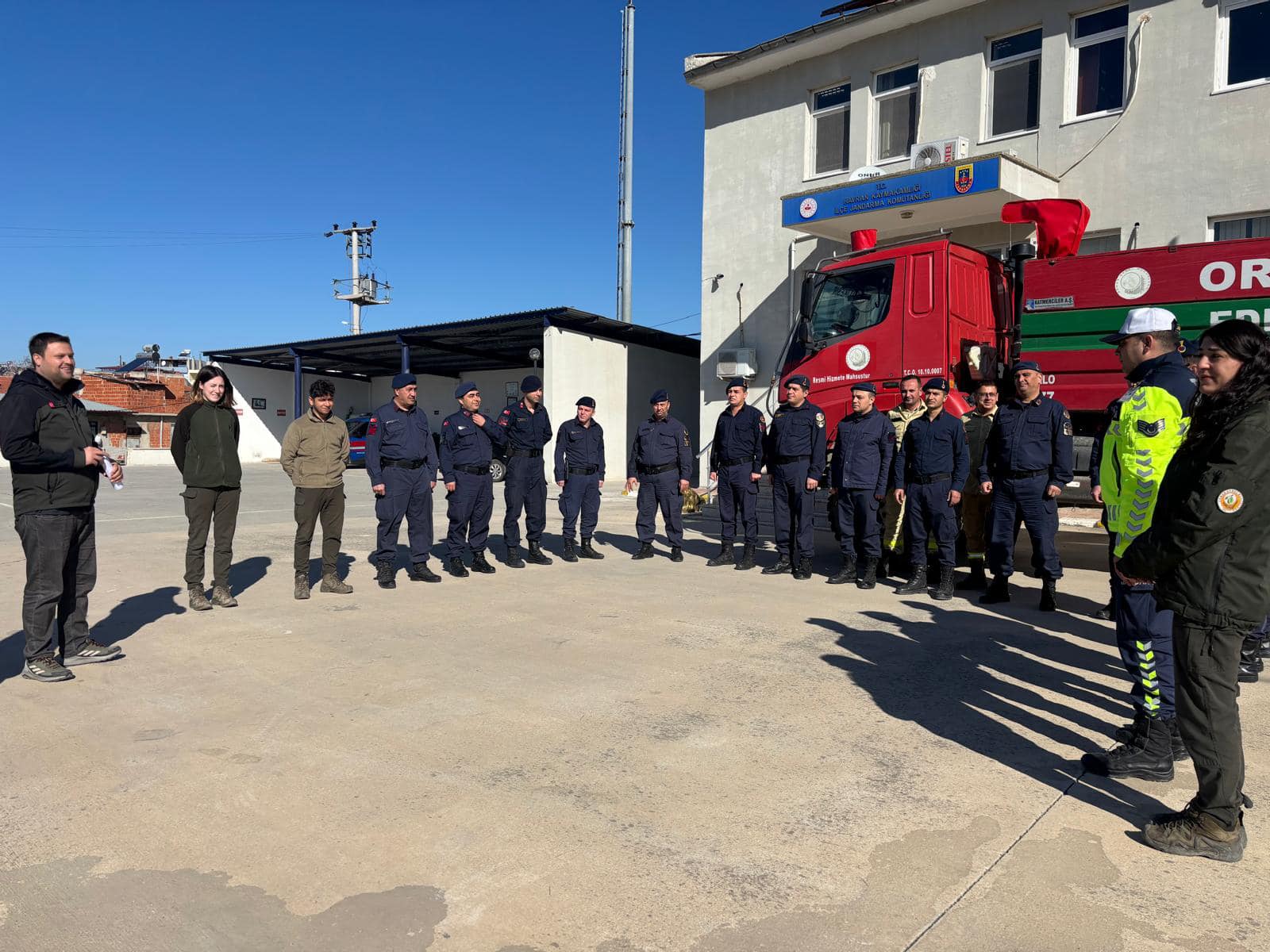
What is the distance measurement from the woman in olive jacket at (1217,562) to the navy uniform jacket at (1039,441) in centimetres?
357

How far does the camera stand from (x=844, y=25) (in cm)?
1373

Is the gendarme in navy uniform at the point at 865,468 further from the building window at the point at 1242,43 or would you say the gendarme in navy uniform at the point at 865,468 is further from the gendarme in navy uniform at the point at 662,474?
the building window at the point at 1242,43

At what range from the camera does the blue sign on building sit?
34.0 feet

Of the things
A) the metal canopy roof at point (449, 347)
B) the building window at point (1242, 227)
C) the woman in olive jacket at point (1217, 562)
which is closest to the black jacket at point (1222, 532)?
the woman in olive jacket at point (1217, 562)

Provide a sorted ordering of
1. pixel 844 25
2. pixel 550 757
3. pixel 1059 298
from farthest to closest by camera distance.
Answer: pixel 844 25 < pixel 1059 298 < pixel 550 757

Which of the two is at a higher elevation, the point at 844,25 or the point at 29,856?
the point at 844,25

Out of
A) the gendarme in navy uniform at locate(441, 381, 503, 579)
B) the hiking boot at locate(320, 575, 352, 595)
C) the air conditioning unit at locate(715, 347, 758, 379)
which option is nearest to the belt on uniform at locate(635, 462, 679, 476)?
the gendarme in navy uniform at locate(441, 381, 503, 579)

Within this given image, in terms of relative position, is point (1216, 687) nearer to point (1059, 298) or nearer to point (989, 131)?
point (1059, 298)

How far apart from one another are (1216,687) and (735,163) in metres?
14.6

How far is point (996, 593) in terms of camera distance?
652 cm

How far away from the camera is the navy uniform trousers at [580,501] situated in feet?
29.1

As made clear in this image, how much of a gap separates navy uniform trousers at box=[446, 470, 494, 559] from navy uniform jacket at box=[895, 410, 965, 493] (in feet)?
12.1

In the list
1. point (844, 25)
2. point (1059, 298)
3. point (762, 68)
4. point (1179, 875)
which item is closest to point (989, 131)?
A: point (844, 25)

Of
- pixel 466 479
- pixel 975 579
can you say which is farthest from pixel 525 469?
pixel 975 579
